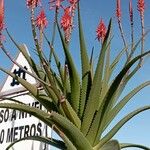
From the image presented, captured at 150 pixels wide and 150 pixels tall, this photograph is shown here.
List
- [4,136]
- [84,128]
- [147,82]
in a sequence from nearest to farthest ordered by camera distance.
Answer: [84,128] < [147,82] < [4,136]

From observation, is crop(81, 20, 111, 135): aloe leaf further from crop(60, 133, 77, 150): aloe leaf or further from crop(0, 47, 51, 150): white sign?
crop(0, 47, 51, 150): white sign

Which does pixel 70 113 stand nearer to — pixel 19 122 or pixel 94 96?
pixel 94 96

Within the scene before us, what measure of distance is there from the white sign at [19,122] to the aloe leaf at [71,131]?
68 centimetres

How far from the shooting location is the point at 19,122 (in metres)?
3.64

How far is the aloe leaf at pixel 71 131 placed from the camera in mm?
2414

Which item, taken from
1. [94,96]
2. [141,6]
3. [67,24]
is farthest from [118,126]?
[141,6]

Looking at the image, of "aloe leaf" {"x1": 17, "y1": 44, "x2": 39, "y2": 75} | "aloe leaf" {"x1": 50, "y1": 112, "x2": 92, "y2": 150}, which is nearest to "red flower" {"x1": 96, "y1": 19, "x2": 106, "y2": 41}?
"aloe leaf" {"x1": 17, "y1": 44, "x2": 39, "y2": 75}

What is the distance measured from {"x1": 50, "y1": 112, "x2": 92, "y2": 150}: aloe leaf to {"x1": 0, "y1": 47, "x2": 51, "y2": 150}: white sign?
683 mm

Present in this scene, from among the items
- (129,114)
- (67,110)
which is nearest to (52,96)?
(67,110)

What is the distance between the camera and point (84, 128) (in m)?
2.69

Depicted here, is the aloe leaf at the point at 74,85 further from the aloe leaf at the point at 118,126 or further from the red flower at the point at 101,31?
the red flower at the point at 101,31

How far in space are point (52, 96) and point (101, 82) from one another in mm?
338

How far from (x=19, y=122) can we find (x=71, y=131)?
124 centimetres

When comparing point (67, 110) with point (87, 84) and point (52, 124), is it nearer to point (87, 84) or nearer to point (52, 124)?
point (52, 124)
